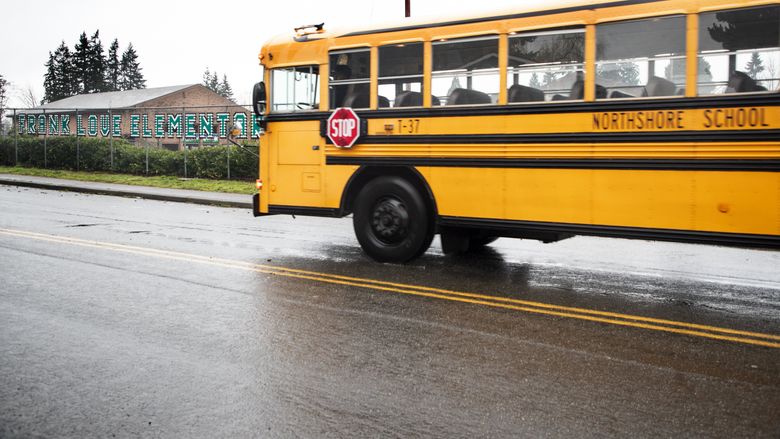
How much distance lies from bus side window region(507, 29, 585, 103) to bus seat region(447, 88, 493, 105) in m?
0.31

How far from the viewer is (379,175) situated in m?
8.77

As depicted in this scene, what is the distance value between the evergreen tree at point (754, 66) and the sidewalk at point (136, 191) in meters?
12.4

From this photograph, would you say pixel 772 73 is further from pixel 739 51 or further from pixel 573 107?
pixel 573 107

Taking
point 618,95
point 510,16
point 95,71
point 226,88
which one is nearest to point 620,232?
point 618,95

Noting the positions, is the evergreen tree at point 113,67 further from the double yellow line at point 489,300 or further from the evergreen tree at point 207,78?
the double yellow line at point 489,300

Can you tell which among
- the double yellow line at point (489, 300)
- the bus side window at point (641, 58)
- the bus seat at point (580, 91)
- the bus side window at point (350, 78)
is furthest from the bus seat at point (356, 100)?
the bus side window at point (641, 58)

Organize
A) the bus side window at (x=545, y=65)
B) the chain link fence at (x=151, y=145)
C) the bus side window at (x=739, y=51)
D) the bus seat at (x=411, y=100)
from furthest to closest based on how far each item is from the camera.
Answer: the chain link fence at (x=151, y=145), the bus seat at (x=411, y=100), the bus side window at (x=545, y=65), the bus side window at (x=739, y=51)

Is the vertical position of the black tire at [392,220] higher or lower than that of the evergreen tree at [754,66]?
lower

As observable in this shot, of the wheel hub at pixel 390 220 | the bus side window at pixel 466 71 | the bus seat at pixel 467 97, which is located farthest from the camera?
the wheel hub at pixel 390 220

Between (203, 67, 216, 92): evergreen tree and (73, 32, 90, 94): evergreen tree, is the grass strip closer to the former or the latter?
(73, 32, 90, 94): evergreen tree

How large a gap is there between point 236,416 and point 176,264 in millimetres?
4886

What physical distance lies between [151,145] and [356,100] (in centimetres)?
1873

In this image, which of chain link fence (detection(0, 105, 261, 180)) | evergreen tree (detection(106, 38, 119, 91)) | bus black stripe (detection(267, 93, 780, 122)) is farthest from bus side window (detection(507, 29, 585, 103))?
evergreen tree (detection(106, 38, 119, 91))

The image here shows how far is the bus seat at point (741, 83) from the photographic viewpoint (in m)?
6.29
